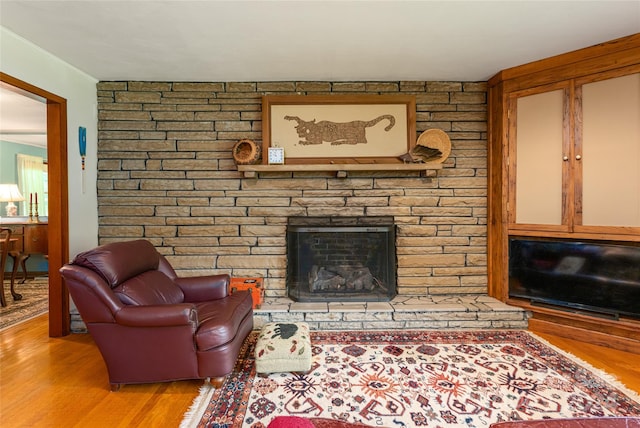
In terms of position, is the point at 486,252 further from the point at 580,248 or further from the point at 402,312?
the point at 402,312

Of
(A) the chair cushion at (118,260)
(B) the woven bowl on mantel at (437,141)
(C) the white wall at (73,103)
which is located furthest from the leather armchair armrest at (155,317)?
(B) the woven bowl on mantel at (437,141)

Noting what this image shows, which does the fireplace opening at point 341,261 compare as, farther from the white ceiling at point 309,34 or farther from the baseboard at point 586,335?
the white ceiling at point 309,34

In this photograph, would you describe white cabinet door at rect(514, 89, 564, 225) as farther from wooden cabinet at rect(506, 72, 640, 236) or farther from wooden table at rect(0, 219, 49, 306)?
wooden table at rect(0, 219, 49, 306)

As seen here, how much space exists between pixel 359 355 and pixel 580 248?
2168 mm

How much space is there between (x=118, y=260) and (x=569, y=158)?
12.4ft

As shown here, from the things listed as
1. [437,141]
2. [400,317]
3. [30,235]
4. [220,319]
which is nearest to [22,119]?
[30,235]

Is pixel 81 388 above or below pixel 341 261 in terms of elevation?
below

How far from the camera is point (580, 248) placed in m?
2.78

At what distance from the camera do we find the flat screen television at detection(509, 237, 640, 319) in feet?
8.54

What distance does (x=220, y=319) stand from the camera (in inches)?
82.4

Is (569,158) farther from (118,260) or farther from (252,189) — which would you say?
(118,260)

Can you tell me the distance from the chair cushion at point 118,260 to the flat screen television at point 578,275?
3379mm

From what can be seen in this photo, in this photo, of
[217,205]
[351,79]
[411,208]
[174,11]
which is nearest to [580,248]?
[411,208]

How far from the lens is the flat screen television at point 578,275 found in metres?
2.60
